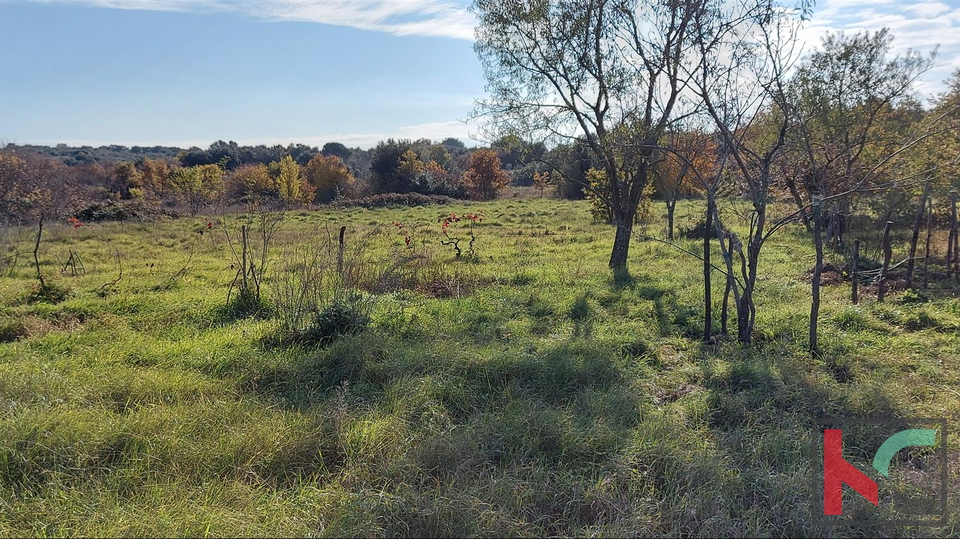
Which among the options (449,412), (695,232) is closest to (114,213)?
(695,232)

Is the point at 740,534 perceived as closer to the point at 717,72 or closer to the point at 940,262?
the point at 717,72

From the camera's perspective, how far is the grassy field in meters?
2.70

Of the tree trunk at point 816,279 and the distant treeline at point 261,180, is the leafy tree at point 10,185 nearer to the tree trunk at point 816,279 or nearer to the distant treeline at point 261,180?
the distant treeline at point 261,180

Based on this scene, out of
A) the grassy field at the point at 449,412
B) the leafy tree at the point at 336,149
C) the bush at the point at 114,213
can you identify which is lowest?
the grassy field at the point at 449,412

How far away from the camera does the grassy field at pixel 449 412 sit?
8.84 ft

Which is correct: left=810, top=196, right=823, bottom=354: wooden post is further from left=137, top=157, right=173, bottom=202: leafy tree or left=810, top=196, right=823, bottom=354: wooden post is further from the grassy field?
left=137, top=157, right=173, bottom=202: leafy tree

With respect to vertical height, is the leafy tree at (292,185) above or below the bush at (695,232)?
above

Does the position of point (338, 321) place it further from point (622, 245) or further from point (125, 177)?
point (125, 177)

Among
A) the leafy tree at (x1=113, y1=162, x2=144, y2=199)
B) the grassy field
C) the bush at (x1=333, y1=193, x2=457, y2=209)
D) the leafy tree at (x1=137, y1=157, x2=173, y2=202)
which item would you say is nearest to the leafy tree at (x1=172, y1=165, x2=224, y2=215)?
the bush at (x1=333, y1=193, x2=457, y2=209)

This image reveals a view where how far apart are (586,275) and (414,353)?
4802mm

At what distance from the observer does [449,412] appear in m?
3.82

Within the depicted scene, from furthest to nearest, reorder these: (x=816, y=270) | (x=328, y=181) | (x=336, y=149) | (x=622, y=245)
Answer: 1. (x=336, y=149)
2. (x=328, y=181)
3. (x=622, y=245)
4. (x=816, y=270)

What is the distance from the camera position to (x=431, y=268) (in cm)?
848

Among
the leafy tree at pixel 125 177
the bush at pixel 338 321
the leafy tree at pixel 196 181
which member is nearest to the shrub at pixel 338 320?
the bush at pixel 338 321
